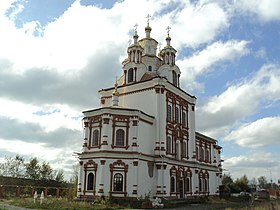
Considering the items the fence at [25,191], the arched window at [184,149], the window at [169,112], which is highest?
the window at [169,112]

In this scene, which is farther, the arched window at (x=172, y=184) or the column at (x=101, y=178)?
the arched window at (x=172, y=184)

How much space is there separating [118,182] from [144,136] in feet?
19.1

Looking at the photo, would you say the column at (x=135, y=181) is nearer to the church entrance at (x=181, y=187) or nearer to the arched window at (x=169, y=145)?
the arched window at (x=169, y=145)

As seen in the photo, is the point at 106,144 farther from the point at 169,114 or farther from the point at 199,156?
the point at 199,156

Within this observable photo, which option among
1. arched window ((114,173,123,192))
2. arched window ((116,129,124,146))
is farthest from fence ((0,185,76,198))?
arched window ((116,129,124,146))

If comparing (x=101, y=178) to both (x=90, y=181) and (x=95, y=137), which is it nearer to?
(x=90, y=181)

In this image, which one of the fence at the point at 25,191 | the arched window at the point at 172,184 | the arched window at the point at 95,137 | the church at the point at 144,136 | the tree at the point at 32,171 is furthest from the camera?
the tree at the point at 32,171

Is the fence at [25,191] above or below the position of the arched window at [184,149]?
below

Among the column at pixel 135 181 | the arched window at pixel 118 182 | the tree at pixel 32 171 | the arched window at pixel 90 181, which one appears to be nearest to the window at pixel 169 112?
the column at pixel 135 181

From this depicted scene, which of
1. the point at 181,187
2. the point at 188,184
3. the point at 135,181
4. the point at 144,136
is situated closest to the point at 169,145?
the point at 144,136

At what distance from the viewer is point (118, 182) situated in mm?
32719

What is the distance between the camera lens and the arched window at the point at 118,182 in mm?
32469

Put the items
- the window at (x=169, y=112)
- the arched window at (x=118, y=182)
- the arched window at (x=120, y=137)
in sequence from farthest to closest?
1. the window at (x=169, y=112)
2. the arched window at (x=120, y=137)
3. the arched window at (x=118, y=182)

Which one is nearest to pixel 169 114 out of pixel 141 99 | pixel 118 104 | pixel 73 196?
pixel 141 99
